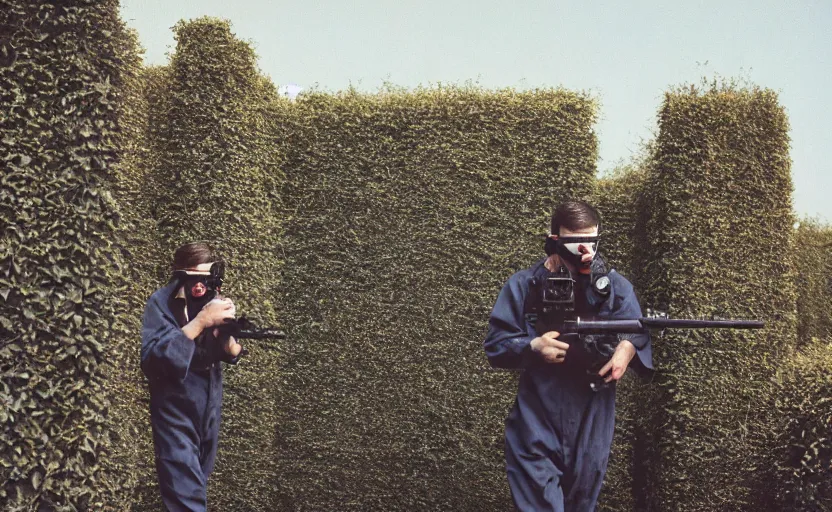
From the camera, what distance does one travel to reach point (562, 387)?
4.56 metres

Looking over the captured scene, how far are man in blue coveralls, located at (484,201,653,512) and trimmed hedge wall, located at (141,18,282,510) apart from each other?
13.0ft

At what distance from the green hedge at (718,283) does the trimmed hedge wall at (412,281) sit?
95 centimetres

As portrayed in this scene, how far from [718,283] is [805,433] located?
157cm

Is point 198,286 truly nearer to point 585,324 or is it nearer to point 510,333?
point 510,333

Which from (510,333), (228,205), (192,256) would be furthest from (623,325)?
(228,205)

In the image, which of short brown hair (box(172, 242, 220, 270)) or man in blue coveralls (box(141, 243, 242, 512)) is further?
short brown hair (box(172, 242, 220, 270))

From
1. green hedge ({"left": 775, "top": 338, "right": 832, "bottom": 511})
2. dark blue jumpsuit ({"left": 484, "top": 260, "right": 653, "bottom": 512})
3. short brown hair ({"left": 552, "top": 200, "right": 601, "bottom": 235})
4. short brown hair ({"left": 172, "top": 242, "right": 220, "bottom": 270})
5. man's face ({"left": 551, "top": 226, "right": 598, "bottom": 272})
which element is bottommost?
green hedge ({"left": 775, "top": 338, "right": 832, "bottom": 511})

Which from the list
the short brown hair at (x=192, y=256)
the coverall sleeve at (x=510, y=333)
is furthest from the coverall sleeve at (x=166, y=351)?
the coverall sleeve at (x=510, y=333)

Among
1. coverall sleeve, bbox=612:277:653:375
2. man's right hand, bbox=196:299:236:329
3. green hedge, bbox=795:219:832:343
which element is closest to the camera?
coverall sleeve, bbox=612:277:653:375

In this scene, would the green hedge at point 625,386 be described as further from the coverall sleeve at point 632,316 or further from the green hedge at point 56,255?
the green hedge at point 56,255

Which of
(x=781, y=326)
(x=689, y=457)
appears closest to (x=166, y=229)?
(x=689, y=457)

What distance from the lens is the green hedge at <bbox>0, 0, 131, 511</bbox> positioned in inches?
217

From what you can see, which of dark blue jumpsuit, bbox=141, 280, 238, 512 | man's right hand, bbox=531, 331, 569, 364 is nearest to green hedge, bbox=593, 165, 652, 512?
man's right hand, bbox=531, 331, 569, 364

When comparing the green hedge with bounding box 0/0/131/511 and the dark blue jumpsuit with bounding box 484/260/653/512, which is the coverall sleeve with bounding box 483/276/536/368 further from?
the green hedge with bounding box 0/0/131/511
